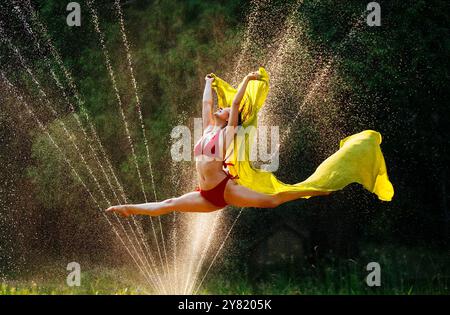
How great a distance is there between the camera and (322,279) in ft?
39.8

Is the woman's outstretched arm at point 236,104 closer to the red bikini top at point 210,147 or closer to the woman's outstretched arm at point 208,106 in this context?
the red bikini top at point 210,147

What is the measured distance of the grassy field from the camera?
1130cm

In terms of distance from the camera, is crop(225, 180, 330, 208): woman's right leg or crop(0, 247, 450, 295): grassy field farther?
crop(0, 247, 450, 295): grassy field

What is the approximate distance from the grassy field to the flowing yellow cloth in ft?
14.8

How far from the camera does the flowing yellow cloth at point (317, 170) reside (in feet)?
22.0

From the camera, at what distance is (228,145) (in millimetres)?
6527

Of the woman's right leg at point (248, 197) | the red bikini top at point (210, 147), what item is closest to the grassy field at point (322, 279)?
the woman's right leg at point (248, 197)

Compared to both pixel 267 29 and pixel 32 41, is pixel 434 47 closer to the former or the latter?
pixel 267 29

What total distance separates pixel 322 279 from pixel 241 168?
5.83 m

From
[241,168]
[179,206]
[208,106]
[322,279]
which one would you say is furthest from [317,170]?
[322,279]

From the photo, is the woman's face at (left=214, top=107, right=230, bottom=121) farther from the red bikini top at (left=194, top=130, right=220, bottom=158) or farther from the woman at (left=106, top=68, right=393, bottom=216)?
the red bikini top at (left=194, top=130, right=220, bottom=158)

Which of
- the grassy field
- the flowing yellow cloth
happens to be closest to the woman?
the flowing yellow cloth

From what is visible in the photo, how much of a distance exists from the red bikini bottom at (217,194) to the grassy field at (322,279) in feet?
14.6

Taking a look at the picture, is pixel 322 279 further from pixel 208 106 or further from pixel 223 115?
pixel 223 115
